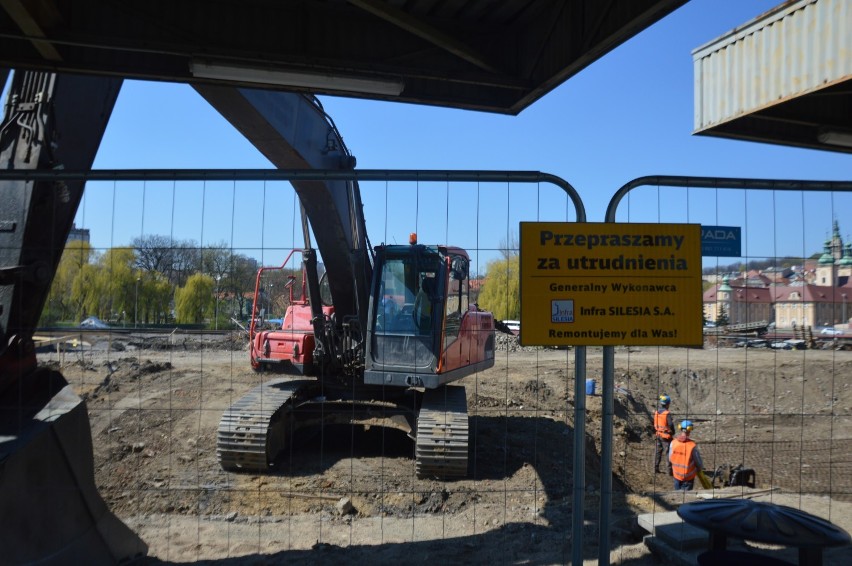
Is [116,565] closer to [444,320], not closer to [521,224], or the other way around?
[521,224]

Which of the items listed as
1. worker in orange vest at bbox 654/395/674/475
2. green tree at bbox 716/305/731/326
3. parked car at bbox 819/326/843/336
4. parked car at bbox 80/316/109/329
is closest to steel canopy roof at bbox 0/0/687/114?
parked car at bbox 80/316/109/329

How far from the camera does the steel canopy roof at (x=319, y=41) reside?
4918mm

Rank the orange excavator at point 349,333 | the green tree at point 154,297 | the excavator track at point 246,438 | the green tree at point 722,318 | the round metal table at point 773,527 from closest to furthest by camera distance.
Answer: the round metal table at point 773,527 → the green tree at point 722,318 → the green tree at point 154,297 → the orange excavator at point 349,333 → the excavator track at point 246,438

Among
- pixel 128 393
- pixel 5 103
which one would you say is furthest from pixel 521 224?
pixel 128 393

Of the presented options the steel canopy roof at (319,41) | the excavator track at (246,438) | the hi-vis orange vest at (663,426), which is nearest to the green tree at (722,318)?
the steel canopy roof at (319,41)

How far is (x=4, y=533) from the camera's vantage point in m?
A: 4.06

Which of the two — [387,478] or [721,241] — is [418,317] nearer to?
[387,478]

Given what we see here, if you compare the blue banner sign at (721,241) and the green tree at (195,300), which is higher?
the blue banner sign at (721,241)

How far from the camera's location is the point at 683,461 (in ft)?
31.4

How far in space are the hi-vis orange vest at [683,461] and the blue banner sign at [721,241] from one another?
621cm

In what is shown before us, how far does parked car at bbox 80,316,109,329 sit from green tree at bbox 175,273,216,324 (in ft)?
1.94

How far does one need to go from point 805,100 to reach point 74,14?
708 centimetres

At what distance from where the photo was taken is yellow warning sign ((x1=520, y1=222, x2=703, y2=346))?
381 cm

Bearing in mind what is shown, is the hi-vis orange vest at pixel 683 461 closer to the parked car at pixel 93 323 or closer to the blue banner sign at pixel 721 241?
the blue banner sign at pixel 721 241
